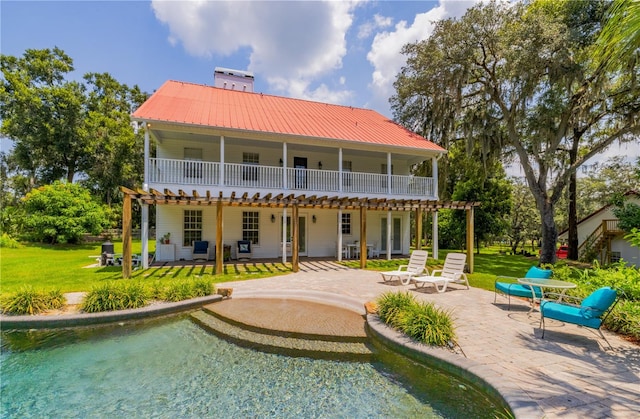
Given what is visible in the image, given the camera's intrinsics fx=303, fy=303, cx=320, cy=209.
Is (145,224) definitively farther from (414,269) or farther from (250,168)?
(414,269)

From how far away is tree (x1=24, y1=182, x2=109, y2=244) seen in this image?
18.1 metres

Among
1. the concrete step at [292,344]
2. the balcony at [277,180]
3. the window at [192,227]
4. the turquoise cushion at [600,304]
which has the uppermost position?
the balcony at [277,180]

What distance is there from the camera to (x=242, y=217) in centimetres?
1417

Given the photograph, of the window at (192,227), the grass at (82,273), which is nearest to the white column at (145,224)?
the grass at (82,273)

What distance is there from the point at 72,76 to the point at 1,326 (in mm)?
28630

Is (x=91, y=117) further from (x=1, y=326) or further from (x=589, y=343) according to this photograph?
(x=589, y=343)

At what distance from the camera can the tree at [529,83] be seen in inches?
476

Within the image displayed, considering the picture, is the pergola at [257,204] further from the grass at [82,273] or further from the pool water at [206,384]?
the pool water at [206,384]

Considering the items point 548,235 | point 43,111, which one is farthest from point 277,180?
point 43,111

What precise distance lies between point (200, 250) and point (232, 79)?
36.5 ft

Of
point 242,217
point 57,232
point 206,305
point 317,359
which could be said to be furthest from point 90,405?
point 57,232

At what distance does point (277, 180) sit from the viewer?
13.4 metres

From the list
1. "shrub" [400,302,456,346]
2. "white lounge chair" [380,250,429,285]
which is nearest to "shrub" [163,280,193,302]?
"shrub" [400,302,456,346]

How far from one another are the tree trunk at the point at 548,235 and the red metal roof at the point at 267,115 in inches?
222
